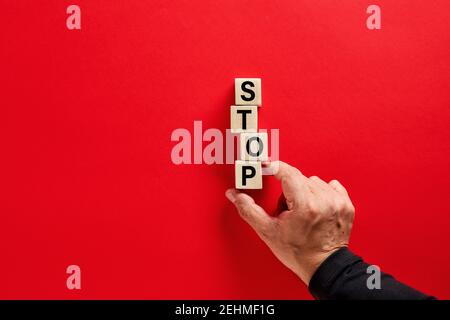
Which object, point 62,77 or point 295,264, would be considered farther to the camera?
point 62,77

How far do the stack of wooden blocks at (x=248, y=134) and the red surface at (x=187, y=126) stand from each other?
0.05 meters

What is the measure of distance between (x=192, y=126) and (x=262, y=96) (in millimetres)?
218

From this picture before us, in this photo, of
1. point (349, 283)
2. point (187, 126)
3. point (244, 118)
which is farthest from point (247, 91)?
point (349, 283)

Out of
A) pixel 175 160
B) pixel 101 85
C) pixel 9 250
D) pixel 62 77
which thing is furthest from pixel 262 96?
pixel 9 250

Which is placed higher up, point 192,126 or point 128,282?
point 192,126

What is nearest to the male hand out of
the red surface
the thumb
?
the thumb

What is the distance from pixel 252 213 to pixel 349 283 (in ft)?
0.99

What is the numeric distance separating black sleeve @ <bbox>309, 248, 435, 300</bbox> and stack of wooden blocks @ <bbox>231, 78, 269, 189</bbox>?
274 millimetres

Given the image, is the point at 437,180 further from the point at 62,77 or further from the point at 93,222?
the point at 62,77

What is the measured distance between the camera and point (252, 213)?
1111 millimetres

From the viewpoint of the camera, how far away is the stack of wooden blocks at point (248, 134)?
1118mm

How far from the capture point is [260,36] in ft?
3.88

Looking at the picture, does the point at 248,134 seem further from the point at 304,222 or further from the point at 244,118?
the point at 304,222

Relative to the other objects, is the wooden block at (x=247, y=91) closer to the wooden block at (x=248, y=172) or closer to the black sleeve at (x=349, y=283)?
the wooden block at (x=248, y=172)
